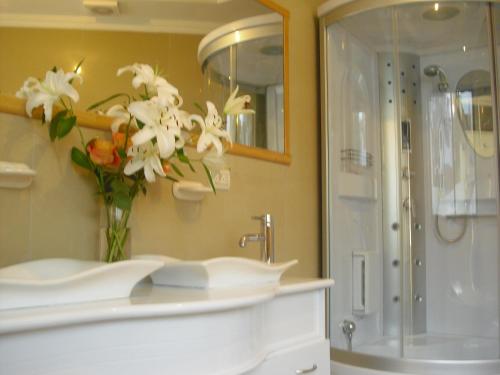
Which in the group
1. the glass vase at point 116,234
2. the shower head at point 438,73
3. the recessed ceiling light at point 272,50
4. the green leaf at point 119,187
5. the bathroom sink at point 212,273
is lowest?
the bathroom sink at point 212,273

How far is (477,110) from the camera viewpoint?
2.71 meters

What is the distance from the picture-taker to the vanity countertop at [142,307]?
83 centimetres

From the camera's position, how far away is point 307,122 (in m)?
2.54

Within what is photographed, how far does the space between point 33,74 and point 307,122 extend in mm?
1484

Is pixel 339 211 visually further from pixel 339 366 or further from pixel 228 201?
pixel 228 201

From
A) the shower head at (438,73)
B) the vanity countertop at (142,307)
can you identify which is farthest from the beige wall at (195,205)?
the shower head at (438,73)

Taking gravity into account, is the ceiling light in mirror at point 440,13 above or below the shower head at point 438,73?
above

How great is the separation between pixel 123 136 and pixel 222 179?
0.57m

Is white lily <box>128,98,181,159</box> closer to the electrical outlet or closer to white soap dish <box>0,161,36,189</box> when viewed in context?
white soap dish <box>0,161,36,189</box>

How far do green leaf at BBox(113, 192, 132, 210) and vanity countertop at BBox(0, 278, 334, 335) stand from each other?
0.66ft

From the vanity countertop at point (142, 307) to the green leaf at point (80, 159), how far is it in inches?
12.9

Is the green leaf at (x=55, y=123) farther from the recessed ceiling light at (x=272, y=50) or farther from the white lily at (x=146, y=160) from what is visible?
the recessed ceiling light at (x=272, y=50)

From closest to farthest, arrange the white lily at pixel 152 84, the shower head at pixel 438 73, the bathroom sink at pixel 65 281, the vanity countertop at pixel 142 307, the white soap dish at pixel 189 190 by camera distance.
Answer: the vanity countertop at pixel 142 307 → the bathroom sink at pixel 65 281 → the white lily at pixel 152 84 → the white soap dish at pixel 189 190 → the shower head at pixel 438 73

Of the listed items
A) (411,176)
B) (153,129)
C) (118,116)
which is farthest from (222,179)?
(411,176)
